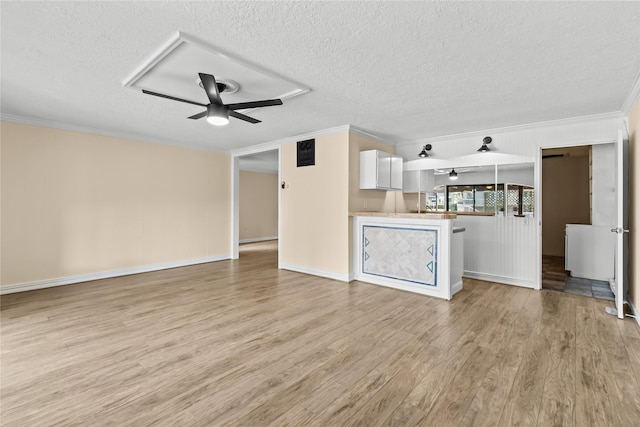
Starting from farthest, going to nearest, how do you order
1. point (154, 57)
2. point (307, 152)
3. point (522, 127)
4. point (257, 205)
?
point (257, 205) → point (307, 152) → point (522, 127) → point (154, 57)

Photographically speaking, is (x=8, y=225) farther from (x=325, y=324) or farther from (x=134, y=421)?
(x=325, y=324)

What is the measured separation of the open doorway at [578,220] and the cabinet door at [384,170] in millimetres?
2905

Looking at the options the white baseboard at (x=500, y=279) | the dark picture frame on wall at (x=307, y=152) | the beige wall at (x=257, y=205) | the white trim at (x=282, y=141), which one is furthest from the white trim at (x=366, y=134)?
the beige wall at (x=257, y=205)

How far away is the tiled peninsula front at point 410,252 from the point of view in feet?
13.1

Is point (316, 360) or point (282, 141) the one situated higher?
point (282, 141)

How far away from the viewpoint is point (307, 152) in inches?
211

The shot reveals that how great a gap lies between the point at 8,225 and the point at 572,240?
8.95 meters

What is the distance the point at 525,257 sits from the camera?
4.58 metres

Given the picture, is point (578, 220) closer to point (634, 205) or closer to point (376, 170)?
point (634, 205)

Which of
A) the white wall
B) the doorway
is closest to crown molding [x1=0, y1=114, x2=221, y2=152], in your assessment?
the doorway

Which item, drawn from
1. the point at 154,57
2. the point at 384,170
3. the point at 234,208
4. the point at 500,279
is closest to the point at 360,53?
the point at 154,57

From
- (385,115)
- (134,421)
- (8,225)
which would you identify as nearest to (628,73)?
(385,115)

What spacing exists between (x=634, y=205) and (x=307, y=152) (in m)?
4.37

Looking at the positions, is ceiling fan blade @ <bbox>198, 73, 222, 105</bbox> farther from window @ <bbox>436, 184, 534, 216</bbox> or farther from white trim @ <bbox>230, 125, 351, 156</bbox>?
window @ <bbox>436, 184, 534, 216</bbox>
